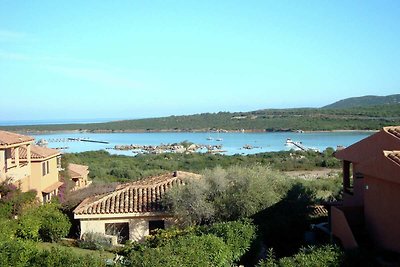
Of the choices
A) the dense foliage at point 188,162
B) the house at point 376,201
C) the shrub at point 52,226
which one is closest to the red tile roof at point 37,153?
the shrub at point 52,226

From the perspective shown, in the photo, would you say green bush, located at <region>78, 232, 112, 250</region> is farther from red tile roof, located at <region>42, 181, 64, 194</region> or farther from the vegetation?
the vegetation

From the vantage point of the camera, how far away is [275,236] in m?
14.7

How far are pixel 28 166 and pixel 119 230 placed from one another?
324 inches

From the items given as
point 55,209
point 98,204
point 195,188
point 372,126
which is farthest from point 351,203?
point 372,126

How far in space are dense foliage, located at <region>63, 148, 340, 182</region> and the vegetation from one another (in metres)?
7.58

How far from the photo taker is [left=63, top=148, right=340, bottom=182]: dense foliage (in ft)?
160

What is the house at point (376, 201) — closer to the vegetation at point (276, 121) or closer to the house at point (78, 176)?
the house at point (78, 176)

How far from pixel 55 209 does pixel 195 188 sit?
6.72m

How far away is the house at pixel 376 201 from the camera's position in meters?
→ 10.4

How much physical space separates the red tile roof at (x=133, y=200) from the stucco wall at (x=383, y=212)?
9329 millimetres

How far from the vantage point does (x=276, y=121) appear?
98375 mm

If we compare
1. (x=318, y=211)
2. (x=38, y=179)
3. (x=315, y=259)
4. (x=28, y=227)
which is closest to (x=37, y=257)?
(x=315, y=259)

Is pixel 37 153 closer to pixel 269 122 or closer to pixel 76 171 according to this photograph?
pixel 76 171

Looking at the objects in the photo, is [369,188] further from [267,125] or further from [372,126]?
[267,125]
